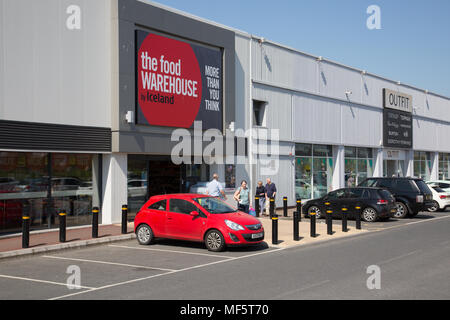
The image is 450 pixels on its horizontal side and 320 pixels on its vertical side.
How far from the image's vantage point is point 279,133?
87.8 ft

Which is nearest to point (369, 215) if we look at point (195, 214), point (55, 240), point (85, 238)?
point (195, 214)

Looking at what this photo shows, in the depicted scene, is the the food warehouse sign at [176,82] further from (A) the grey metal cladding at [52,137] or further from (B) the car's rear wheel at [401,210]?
(B) the car's rear wheel at [401,210]

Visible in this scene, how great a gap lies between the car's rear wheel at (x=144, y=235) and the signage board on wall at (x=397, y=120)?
26840 millimetres

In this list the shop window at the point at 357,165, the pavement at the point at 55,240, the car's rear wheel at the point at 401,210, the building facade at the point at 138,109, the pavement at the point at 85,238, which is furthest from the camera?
the shop window at the point at 357,165

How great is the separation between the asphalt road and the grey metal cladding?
403 cm

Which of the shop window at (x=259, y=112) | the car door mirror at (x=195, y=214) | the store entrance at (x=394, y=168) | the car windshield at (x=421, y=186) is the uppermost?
the shop window at (x=259, y=112)

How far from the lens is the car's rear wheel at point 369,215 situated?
810 inches

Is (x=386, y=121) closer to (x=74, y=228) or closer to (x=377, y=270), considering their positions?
(x=74, y=228)

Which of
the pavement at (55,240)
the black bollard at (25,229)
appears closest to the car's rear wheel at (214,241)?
the pavement at (55,240)

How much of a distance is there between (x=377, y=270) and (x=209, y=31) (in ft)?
48.8

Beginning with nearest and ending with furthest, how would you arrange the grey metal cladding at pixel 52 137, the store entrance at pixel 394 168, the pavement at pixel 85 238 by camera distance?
the pavement at pixel 85 238
the grey metal cladding at pixel 52 137
the store entrance at pixel 394 168

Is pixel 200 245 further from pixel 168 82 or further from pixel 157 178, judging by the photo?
pixel 168 82

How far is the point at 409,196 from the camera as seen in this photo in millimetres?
22609
